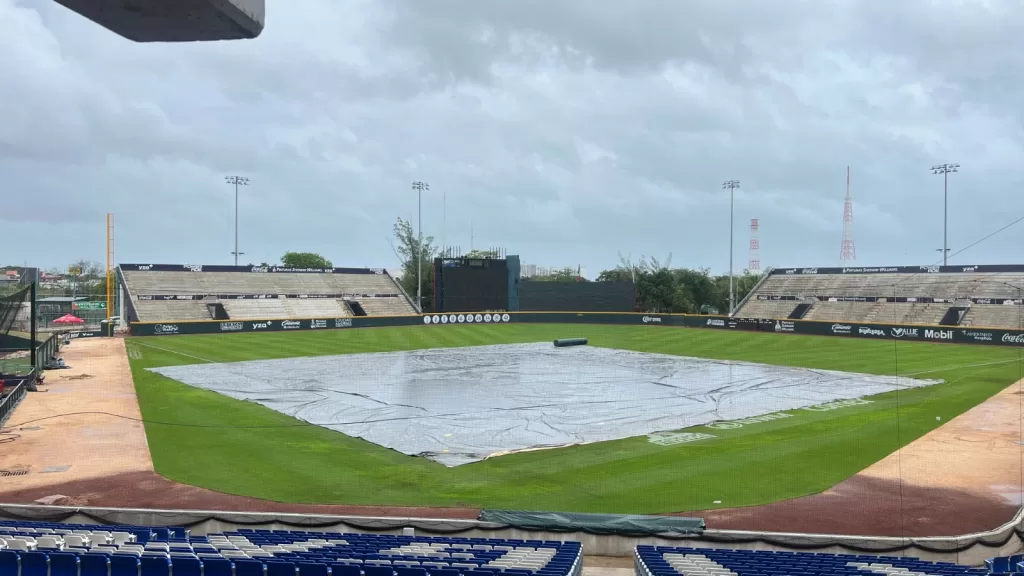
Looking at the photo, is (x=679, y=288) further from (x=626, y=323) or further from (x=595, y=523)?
(x=595, y=523)

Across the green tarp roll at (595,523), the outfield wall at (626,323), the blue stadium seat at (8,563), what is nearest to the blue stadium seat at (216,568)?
the blue stadium seat at (8,563)

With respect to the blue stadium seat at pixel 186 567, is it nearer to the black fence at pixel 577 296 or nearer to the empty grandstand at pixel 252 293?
the empty grandstand at pixel 252 293

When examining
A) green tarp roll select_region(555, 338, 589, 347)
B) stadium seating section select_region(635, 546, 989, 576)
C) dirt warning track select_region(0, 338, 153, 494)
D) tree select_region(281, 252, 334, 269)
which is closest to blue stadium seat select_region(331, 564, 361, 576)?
stadium seating section select_region(635, 546, 989, 576)

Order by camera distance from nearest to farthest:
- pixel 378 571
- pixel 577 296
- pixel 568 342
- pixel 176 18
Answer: pixel 176 18 < pixel 378 571 < pixel 568 342 < pixel 577 296

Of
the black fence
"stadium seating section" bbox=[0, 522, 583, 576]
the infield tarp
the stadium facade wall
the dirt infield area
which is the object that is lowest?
the dirt infield area

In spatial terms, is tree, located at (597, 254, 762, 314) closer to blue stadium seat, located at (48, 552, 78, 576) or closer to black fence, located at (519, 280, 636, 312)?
black fence, located at (519, 280, 636, 312)

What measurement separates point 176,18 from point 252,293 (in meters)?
69.0

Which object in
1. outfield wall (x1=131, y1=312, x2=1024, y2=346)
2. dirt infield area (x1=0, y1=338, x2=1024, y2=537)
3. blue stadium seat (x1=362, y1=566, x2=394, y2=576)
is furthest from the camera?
outfield wall (x1=131, y1=312, x2=1024, y2=346)

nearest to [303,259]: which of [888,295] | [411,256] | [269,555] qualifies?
[411,256]

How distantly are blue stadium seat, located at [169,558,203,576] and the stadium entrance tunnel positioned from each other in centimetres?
520

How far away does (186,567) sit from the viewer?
7.23 m

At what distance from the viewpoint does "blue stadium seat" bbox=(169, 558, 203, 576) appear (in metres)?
7.23

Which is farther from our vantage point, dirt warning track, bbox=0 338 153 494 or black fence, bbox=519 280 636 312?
black fence, bbox=519 280 636 312

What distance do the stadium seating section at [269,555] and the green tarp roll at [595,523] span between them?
1.11 meters
